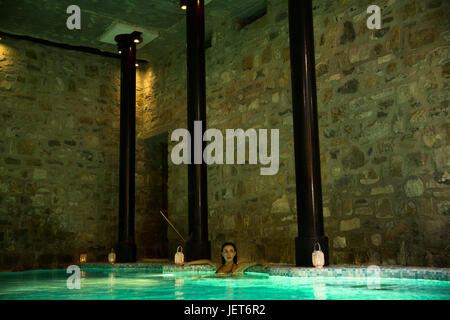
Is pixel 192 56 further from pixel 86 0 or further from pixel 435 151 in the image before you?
pixel 435 151

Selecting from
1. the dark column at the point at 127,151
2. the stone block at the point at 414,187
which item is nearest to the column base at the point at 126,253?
the dark column at the point at 127,151

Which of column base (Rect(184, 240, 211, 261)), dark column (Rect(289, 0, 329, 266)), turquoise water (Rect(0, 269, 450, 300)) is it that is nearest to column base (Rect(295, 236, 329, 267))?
dark column (Rect(289, 0, 329, 266))

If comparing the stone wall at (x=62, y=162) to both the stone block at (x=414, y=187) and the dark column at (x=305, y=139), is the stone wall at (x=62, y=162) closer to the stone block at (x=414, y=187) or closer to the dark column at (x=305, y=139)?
the dark column at (x=305, y=139)

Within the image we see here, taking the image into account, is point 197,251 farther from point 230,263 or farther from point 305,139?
point 305,139

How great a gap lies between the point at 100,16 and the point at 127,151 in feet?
7.90

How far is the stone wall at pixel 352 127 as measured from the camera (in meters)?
5.03

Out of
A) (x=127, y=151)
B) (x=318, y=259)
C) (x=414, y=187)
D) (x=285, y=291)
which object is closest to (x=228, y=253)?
(x=318, y=259)

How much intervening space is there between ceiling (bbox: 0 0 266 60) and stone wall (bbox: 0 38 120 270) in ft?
1.96

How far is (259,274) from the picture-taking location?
220 inches

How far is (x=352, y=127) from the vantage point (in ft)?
19.5

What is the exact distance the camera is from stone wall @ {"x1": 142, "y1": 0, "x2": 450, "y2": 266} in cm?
503

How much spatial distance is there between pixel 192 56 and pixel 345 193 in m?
2.88

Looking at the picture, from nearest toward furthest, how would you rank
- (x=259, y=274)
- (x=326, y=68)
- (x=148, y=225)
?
(x=259, y=274), (x=326, y=68), (x=148, y=225)
